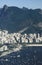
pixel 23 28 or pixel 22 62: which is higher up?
pixel 23 28

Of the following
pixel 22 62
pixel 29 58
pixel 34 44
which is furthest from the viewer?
pixel 34 44

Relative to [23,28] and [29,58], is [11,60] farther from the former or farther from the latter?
[23,28]

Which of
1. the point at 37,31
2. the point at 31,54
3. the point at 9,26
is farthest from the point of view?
the point at 9,26

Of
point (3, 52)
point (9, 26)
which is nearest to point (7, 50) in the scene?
point (3, 52)

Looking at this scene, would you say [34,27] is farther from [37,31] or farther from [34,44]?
[34,44]

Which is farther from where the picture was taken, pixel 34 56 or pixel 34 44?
pixel 34 44

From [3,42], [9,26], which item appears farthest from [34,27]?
[3,42]

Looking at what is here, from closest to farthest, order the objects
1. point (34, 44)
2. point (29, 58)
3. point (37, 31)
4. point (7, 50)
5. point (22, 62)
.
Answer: point (22, 62) < point (29, 58) < point (7, 50) < point (34, 44) < point (37, 31)

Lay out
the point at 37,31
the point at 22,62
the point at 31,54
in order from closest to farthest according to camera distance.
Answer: the point at 22,62
the point at 31,54
the point at 37,31

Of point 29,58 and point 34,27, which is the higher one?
point 34,27
